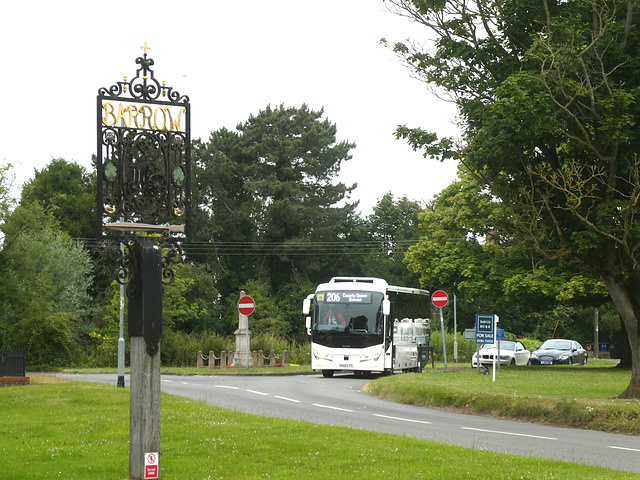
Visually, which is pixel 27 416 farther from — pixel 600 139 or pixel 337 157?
pixel 337 157

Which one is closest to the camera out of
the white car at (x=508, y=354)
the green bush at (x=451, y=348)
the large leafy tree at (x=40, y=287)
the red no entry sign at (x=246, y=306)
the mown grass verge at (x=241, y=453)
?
the mown grass verge at (x=241, y=453)

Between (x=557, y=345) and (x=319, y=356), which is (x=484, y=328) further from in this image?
(x=557, y=345)

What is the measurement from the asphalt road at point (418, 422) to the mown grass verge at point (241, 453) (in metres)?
1.30

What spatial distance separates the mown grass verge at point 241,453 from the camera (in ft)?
34.3

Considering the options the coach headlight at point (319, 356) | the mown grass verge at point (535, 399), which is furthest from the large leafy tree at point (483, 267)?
the mown grass verge at point (535, 399)

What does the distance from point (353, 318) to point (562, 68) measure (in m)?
16.7

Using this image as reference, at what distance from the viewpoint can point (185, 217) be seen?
10633mm

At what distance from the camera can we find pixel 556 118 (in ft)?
64.6

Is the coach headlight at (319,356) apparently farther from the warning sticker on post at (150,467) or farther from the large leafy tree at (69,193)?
the large leafy tree at (69,193)

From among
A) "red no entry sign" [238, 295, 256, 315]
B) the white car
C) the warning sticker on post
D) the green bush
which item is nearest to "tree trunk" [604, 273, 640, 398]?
the warning sticker on post

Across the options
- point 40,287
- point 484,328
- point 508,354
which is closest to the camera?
point 484,328

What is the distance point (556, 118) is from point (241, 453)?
37.5 feet

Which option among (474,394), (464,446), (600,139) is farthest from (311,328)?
(464,446)

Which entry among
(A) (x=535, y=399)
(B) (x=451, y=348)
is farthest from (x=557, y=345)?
(A) (x=535, y=399)
